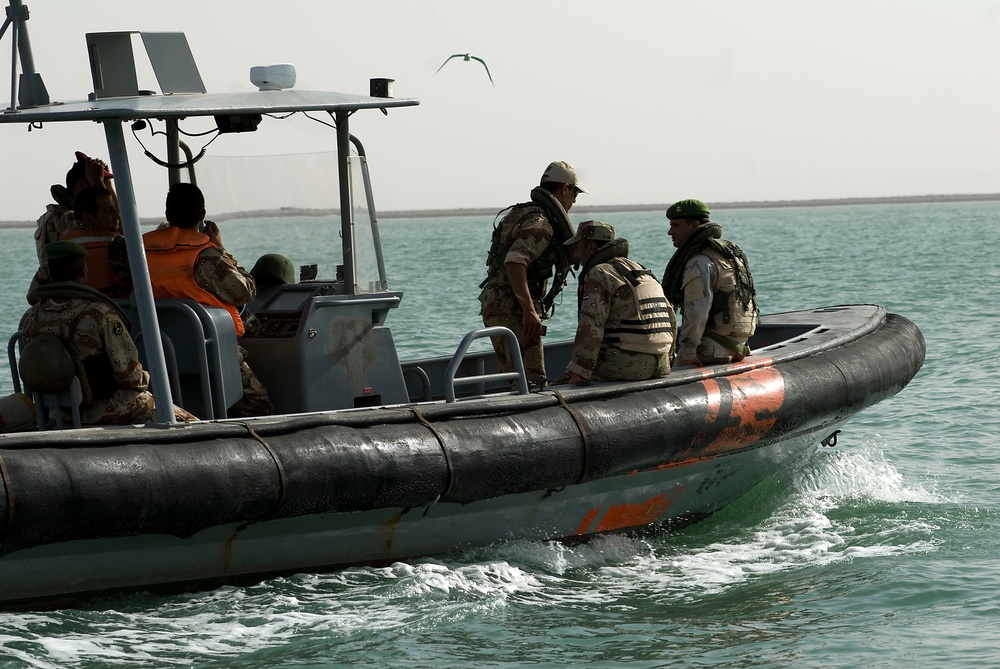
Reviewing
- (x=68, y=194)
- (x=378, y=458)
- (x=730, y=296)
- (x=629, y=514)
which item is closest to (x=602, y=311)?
(x=730, y=296)

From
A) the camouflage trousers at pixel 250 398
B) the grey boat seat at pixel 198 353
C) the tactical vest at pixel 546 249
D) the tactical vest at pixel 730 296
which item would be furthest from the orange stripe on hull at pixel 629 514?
the grey boat seat at pixel 198 353

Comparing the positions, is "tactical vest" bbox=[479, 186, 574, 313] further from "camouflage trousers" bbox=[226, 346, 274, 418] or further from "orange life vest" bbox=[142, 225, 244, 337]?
"orange life vest" bbox=[142, 225, 244, 337]

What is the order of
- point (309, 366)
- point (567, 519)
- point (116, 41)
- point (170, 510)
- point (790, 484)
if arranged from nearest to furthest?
point (170, 510), point (116, 41), point (309, 366), point (567, 519), point (790, 484)

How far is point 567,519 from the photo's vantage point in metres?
5.85

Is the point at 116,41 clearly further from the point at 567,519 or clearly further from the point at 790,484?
the point at 790,484

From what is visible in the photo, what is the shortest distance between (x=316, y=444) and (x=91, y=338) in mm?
951

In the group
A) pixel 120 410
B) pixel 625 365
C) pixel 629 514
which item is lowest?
pixel 629 514

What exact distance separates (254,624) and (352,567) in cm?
55

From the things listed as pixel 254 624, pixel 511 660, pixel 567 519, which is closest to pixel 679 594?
pixel 567 519

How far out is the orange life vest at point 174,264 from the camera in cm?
522

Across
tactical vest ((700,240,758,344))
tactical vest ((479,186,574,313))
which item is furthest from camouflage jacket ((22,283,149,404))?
tactical vest ((700,240,758,344))

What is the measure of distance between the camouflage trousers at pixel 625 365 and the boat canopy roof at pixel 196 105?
58.8 inches

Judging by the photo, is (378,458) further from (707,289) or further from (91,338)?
(707,289)

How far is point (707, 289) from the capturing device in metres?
6.38
